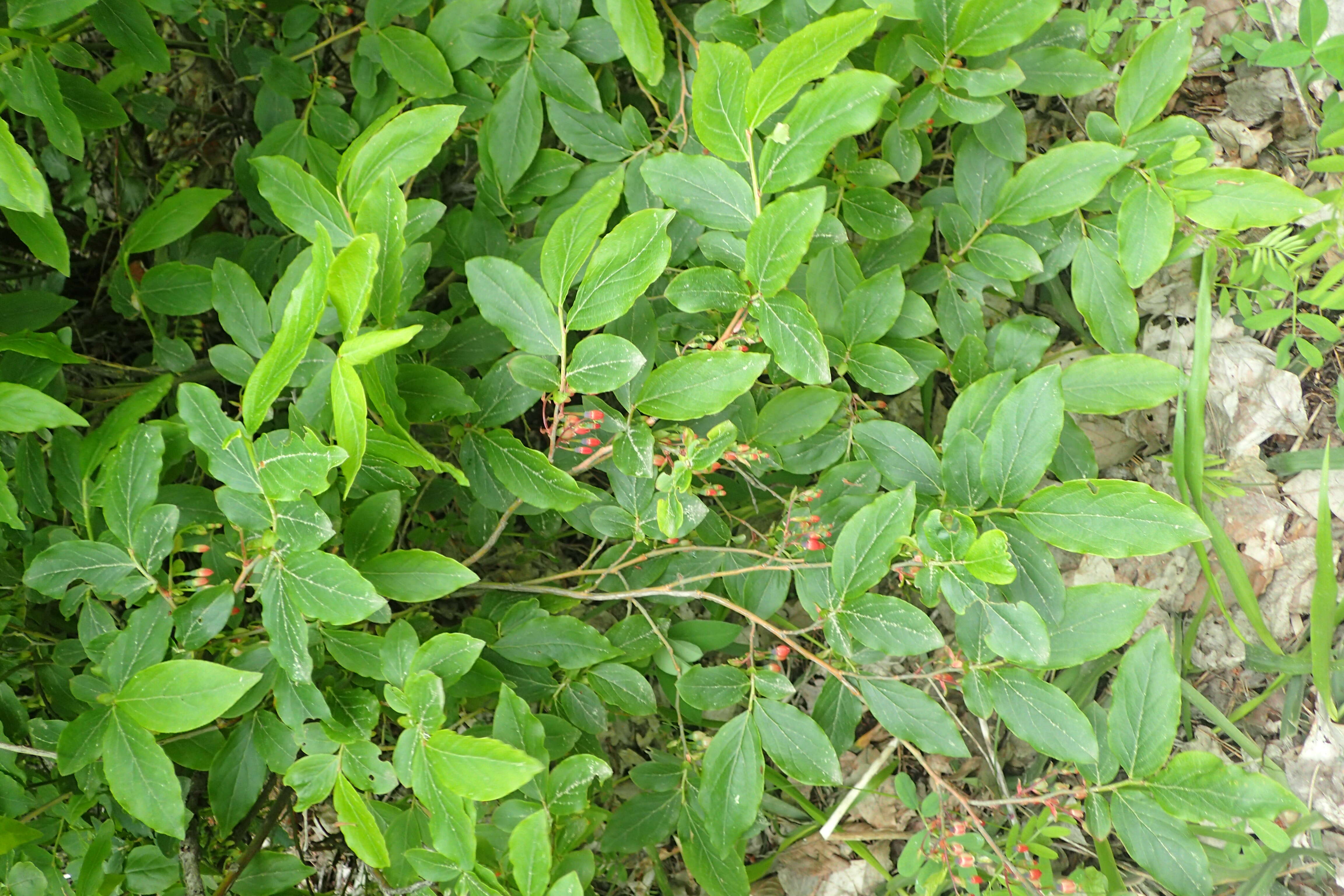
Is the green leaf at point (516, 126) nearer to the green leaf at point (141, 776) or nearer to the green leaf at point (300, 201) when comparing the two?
the green leaf at point (300, 201)

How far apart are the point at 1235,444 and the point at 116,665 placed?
163cm

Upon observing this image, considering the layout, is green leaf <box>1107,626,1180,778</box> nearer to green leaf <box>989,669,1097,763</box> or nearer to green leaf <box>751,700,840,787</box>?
green leaf <box>989,669,1097,763</box>

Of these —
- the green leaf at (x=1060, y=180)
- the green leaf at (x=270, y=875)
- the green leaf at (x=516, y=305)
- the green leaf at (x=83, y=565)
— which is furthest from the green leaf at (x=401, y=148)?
the green leaf at (x=270, y=875)

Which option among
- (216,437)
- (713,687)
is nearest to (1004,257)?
(713,687)

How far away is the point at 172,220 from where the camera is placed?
1.21m

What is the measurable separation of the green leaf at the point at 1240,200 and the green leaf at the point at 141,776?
4.09 feet

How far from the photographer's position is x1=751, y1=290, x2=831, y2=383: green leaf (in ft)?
2.66

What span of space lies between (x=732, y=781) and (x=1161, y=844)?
1.52 feet

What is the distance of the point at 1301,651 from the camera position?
1317 mm

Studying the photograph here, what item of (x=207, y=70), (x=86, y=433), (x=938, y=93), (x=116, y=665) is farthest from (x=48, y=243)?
(x=938, y=93)

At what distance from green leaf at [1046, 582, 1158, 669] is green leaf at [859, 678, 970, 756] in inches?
5.5

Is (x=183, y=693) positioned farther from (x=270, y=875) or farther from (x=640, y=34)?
(x=640, y=34)

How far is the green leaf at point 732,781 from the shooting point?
0.93m

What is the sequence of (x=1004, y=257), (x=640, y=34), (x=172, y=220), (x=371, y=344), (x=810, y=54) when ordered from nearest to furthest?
(x=371, y=344) → (x=810, y=54) → (x=640, y=34) → (x=1004, y=257) → (x=172, y=220)
